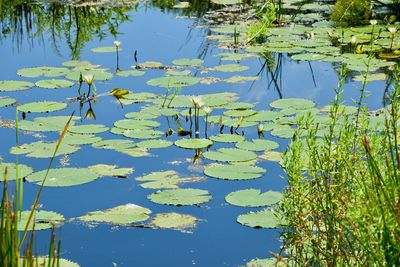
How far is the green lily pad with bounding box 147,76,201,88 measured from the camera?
5.97 metres

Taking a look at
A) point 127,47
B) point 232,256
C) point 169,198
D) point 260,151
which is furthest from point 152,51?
point 232,256

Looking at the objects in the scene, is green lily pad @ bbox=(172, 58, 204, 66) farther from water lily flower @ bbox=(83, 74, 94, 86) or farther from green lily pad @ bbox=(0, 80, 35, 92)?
green lily pad @ bbox=(0, 80, 35, 92)

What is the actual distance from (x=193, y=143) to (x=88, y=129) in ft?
2.32

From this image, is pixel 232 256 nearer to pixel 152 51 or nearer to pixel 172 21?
pixel 152 51

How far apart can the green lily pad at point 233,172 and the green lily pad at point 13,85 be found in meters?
1.94

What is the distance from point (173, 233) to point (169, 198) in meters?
0.34

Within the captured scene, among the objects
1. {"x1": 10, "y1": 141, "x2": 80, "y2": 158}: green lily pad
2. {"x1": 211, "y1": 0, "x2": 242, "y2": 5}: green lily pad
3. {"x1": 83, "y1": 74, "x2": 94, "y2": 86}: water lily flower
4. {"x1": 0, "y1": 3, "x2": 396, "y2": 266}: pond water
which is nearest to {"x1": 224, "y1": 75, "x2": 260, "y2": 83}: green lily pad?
{"x1": 0, "y1": 3, "x2": 396, "y2": 266}: pond water

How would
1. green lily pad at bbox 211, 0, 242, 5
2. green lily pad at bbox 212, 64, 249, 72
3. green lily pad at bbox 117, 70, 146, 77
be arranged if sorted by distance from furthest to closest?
green lily pad at bbox 211, 0, 242, 5, green lily pad at bbox 212, 64, 249, 72, green lily pad at bbox 117, 70, 146, 77

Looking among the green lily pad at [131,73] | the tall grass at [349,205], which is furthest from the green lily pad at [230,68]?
the tall grass at [349,205]

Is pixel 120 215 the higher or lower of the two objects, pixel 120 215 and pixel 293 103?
the lower

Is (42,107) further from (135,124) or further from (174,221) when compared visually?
(174,221)

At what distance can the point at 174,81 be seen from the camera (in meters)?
6.05

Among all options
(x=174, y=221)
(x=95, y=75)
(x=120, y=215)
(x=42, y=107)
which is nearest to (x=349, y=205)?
(x=174, y=221)

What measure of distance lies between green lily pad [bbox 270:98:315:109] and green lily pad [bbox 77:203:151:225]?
5.89 feet
